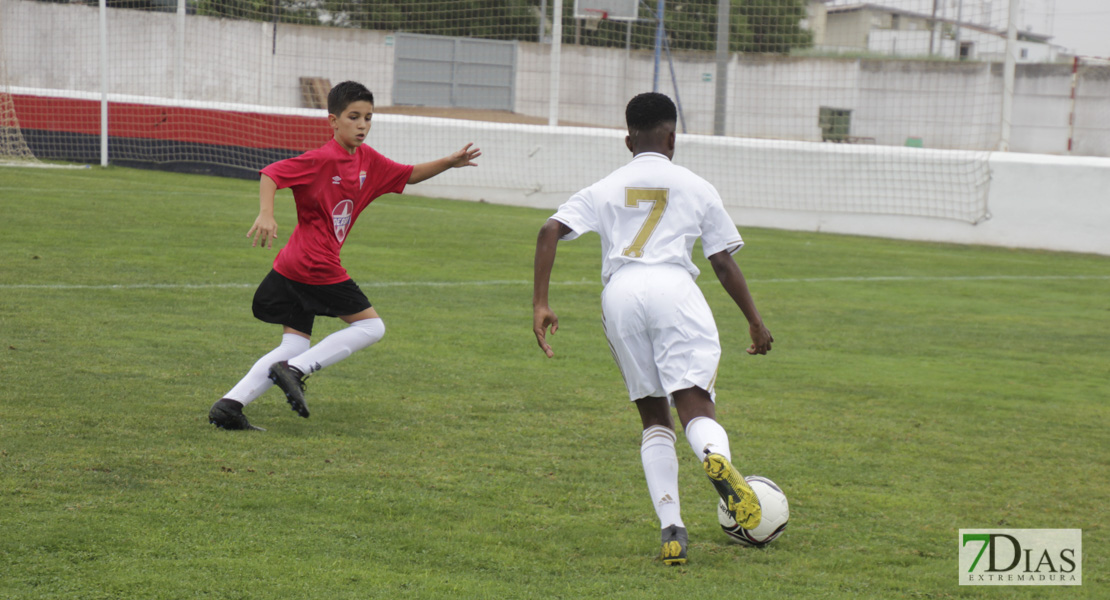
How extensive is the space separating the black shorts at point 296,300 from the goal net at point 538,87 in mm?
11101

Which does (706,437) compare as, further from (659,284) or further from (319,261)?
(319,261)

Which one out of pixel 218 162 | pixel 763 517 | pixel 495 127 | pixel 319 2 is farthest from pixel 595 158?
pixel 763 517

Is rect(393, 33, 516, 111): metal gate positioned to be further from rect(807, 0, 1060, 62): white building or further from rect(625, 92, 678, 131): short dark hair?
rect(625, 92, 678, 131): short dark hair

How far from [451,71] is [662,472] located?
71.9 ft

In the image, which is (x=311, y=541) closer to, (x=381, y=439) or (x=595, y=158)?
(x=381, y=439)

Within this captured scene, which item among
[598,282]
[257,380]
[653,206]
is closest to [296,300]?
[257,380]

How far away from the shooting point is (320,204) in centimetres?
507

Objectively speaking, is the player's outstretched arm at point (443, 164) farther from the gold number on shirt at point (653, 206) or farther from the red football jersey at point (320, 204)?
the gold number on shirt at point (653, 206)

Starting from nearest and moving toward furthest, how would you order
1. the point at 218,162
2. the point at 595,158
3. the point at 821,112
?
the point at 595,158 → the point at 218,162 → the point at 821,112

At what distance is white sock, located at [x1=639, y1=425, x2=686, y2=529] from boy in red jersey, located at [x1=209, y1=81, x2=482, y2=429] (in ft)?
6.12

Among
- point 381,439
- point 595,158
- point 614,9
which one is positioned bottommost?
point 381,439

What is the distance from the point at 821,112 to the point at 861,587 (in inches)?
853

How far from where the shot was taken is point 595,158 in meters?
16.1

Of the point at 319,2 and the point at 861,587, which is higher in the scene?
the point at 319,2
